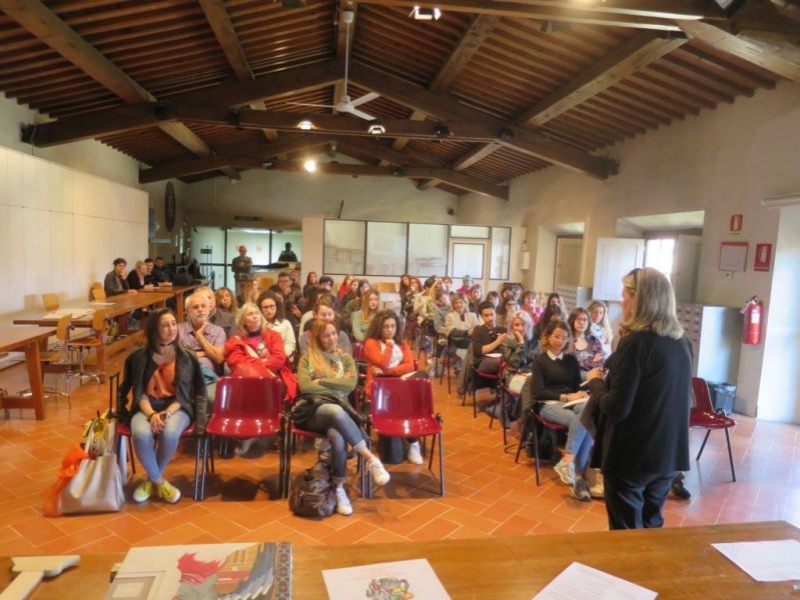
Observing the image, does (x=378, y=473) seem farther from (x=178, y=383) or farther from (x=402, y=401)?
(x=178, y=383)

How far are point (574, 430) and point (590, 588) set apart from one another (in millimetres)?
2603

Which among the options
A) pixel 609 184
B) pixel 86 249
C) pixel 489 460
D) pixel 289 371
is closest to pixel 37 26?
pixel 289 371

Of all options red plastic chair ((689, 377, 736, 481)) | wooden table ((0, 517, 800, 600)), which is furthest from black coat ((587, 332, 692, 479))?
red plastic chair ((689, 377, 736, 481))

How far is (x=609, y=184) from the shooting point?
27.9 ft

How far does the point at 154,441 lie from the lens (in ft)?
11.0

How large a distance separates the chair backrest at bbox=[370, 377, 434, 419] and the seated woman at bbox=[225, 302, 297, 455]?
0.74 meters

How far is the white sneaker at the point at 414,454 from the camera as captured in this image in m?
4.09

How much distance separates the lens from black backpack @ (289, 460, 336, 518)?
10.4 ft

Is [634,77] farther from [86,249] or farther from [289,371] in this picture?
[86,249]

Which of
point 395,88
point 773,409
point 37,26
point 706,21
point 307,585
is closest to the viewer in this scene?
point 307,585

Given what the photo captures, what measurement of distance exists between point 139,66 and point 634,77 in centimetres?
588

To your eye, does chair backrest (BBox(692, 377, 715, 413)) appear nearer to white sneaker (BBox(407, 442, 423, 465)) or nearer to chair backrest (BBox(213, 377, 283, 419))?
white sneaker (BBox(407, 442, 423, 465))

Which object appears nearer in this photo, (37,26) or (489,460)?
(489,460)

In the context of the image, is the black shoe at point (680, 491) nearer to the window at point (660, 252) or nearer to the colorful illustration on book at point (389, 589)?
the colorful illustration on book at point (389, 589)
